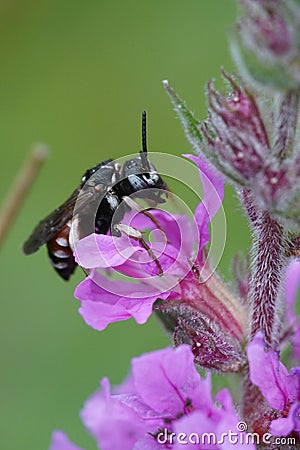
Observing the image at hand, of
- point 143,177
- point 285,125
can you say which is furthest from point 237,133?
point 143,177

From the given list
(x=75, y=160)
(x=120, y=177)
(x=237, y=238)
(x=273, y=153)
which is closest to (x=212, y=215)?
(x=120, y=177)

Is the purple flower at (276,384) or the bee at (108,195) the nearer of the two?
the purple flower at (276,384)

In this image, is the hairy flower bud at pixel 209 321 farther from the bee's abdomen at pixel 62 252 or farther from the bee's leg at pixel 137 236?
the bee's abdomen at pixel 62 252

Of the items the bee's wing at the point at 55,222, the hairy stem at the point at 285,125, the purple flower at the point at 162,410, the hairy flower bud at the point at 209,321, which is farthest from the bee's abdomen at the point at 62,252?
the hairy stem at the point at 285,125

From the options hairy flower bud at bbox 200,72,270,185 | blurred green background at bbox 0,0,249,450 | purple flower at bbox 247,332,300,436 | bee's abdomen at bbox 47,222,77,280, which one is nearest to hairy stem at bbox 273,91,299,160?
hairy flower bud at bbox 200,72,270,185

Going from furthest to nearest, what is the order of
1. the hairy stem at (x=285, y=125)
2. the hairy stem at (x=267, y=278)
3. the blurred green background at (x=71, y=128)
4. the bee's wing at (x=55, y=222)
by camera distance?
the blurred green background at (x=71, y=128) → the bee's wing at (x=55, y=222) → the hairy stem at (x=267, y=278) → the hairy stem at (x=285, y=125)

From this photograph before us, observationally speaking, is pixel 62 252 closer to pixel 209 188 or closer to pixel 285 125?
pixel 209 188

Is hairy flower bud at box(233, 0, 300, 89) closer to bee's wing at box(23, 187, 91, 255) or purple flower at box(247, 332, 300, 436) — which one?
purple flower at box(247, 332, 300, 436)
